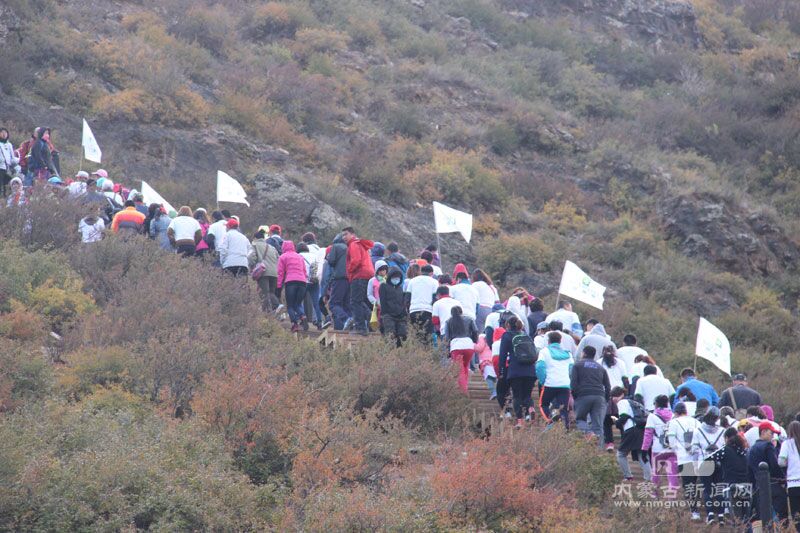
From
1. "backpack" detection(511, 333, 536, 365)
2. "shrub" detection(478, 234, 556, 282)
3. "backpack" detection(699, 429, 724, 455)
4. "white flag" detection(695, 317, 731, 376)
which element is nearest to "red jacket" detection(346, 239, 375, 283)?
"backpack" detection(511, 333, 536, 365)

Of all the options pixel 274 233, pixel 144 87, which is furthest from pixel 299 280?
pixel 144 87

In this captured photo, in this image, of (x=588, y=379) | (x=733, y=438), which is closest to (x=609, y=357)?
(x=588, y=379)

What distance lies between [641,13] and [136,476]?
4399cm

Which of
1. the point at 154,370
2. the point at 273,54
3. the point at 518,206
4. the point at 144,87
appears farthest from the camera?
the point at 273,54

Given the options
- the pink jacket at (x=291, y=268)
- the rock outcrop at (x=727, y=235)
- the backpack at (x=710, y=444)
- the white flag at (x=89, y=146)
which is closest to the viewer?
the backpack at (x=710, y=444)

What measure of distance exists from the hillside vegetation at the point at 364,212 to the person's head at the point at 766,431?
165 cm

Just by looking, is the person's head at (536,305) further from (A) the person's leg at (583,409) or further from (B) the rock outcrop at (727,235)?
(B) the rock outcrop at (727,235)

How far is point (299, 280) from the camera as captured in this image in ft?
53.1

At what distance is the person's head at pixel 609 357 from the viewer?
1391 centimetres

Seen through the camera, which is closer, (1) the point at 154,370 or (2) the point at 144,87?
(1) the point at 154,370

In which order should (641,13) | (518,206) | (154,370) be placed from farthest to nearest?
(641,13) < (518,206) < (154,370)

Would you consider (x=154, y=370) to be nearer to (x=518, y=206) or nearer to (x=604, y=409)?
(x=604, y=409)

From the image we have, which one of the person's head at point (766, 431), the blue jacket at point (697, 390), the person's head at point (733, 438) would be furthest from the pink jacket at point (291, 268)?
the person's head at point (766, 431)

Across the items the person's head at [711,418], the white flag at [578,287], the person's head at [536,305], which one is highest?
the person's head at [711,418]
